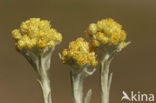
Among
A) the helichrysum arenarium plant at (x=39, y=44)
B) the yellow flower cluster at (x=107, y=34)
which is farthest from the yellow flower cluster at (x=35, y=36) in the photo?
the yellow flower cluster at (x=107, y=34)

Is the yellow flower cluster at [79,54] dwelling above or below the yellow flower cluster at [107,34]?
below

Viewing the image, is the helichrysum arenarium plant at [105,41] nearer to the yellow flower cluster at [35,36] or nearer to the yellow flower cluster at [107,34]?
the yellow flower cluster at [107,34]

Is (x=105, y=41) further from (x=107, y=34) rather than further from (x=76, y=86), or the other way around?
(x=76, y=86)

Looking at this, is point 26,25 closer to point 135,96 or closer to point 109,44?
point 109,44

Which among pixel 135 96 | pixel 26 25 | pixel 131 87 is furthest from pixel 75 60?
pixel 131 87

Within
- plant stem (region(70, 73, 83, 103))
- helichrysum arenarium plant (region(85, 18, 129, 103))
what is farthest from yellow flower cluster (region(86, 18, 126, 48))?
plant stem (region(70, 73, 83, 103))

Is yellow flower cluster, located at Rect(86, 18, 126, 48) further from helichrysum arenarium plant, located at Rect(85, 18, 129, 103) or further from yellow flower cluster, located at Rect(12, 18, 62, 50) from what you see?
yellow flower cluster, located at Rect(12, 18, 62, 50)
